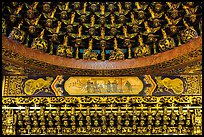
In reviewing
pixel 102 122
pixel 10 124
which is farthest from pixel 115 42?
pixel 10 124

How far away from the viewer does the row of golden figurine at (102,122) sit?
9508 mm

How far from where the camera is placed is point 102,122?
9.56m

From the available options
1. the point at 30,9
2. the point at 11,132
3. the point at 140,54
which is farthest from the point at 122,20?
the point at 11,132

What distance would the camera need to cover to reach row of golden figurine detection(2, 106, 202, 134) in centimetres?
951

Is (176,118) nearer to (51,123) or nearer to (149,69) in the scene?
(149,69)

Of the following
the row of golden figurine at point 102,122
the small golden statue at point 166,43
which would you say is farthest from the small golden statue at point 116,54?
the row of golden figurine at point 102,122

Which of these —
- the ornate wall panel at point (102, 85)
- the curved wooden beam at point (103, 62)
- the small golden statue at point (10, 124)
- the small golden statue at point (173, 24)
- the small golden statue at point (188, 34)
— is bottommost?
the small golden statue at point (10, 124)

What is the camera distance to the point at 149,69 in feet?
32.1

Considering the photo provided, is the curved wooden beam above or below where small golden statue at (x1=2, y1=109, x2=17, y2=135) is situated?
above

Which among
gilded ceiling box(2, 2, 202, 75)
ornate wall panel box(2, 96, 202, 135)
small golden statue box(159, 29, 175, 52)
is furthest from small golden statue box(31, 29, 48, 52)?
small golden statue box(159, 29, 175, 52)

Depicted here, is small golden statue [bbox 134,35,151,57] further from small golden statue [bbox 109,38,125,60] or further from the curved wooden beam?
small golden statue [bbox 109,38,125,60]

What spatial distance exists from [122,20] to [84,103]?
1.21 m

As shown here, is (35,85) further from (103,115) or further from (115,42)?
(115,42)

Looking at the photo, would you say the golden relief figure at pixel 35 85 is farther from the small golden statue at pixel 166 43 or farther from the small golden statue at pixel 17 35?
the small golden statue at pixel 166 43
